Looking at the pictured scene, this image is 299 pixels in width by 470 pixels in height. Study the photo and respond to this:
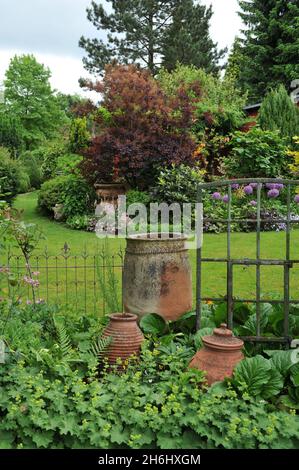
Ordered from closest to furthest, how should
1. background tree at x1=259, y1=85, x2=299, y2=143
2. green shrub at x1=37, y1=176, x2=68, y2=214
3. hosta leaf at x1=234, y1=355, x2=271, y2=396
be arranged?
hosta leaf at x1=234, y1=355, x2=271, y2=396, green shrub at x1=37, y1=176, x2=68, y2=214, background tree at x1=259, y1=85, x2=299, y2=143

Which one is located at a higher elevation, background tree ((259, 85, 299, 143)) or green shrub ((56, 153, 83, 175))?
background tree ((259, 85, 299, 143))

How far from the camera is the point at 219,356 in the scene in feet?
10.8

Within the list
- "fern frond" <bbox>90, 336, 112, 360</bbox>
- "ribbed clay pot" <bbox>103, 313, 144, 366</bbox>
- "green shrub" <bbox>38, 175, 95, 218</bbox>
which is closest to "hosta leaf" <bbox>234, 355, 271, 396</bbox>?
"ribbed clay pot" <bbox>103, 313, 144, 366</bbox>

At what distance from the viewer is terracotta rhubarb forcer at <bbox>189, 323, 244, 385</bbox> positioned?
3256 mm

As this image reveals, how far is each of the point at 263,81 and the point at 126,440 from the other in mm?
21406

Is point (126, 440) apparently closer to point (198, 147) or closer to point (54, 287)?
point (54, 287)

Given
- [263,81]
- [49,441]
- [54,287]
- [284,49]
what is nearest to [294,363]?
[49,441]

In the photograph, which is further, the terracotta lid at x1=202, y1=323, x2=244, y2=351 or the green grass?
the green grass

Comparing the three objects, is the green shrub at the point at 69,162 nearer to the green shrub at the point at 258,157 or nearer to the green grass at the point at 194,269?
the green grass at the point at 194,269

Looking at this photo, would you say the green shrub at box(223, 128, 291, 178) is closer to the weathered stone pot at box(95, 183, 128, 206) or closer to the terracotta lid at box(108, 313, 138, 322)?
the weathered stone pot at box(95, 183, 128, 206)

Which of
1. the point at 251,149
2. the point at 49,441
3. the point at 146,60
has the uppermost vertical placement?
the point at 146,60

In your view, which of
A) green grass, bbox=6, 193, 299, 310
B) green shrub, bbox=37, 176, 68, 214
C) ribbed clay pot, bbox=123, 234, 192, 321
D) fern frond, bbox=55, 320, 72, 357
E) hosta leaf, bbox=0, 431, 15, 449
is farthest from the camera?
green shrub, bbox=37, 176, 68, 214

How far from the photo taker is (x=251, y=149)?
40.3 feet

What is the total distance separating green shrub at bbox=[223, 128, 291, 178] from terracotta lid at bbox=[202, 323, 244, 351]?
9117 millimetres
